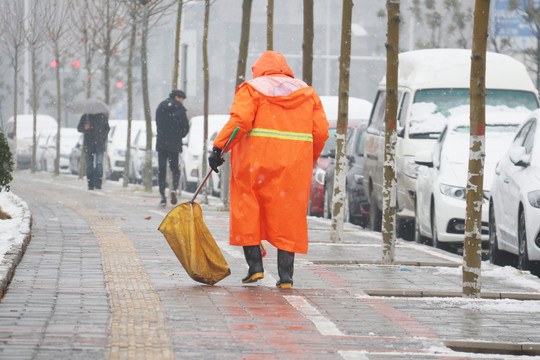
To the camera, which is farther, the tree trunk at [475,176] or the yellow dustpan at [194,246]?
the yellow dustpan at [194,246]

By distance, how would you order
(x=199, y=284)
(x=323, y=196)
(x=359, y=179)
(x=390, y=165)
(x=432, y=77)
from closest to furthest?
(x=199, y=284) → (x=390, y=165) → (x=432, y=77) → (x=359, y=179) → (x=323, y=196)

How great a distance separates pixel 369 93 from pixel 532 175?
54447mm

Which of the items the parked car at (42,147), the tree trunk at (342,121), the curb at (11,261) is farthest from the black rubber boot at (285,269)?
the parked car at (42,147)

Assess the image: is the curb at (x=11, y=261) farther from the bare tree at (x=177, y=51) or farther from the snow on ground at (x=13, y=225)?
the bare tree at (x=177, y=51)

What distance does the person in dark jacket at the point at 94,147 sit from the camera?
2497cm

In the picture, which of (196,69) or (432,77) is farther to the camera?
(196,69)

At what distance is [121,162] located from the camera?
34.7 metres

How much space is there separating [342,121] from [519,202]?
95.9 inches

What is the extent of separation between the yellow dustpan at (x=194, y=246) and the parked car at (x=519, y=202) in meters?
3.14

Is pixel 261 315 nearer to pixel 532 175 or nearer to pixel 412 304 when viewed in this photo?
pixel 412 304

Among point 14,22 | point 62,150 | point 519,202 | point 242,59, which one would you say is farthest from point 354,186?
point 62,150

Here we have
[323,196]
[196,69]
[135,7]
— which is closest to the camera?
→ [323,196]

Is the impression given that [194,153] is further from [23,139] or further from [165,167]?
[23,139]

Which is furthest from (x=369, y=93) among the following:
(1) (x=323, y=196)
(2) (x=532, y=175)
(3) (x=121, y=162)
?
(2) (x=532, y=175)
